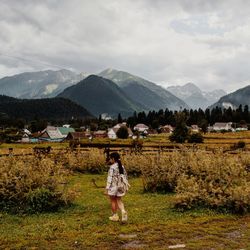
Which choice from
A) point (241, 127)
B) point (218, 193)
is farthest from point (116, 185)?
point (241, 127)

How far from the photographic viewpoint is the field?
8.25 meters

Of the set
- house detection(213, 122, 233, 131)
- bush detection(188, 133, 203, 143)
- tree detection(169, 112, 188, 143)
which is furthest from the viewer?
house detection(213, 122, 233, 131)

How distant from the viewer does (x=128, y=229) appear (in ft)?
31.2

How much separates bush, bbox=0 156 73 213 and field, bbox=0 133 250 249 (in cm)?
35

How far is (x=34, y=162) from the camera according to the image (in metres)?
13.9

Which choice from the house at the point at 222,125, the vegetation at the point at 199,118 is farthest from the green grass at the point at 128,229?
the vegetation at the point at 199,118

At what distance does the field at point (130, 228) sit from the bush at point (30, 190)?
1.15 feet

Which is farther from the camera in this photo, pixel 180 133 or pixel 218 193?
pixel 180 133

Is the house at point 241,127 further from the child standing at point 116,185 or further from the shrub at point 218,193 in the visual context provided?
the child standing at point 116,185

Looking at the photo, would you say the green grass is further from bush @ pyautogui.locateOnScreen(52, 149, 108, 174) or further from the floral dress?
bush @ pyautogui.locateOnScreen(52, 149, 108, 174)

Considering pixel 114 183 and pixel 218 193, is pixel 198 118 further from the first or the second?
pixel 114 183

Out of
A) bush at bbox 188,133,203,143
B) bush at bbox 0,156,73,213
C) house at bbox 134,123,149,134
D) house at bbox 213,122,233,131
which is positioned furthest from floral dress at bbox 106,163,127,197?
house at bbox 213,122,233,131

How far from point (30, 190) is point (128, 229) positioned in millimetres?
3965

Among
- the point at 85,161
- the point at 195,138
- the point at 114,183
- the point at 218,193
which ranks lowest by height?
the point at 195,138
